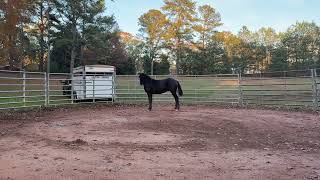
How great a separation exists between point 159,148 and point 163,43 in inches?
1667

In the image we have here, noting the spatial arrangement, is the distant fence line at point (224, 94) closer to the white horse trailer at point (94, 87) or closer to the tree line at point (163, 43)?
the white horse trailer at point (94, 87)

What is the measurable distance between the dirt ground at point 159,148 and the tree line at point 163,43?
74.6 feet

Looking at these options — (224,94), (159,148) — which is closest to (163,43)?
(224,94)

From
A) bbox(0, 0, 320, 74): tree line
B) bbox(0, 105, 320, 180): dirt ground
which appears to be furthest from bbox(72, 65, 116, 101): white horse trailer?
bbox(0, 0, 320, 74): tree line

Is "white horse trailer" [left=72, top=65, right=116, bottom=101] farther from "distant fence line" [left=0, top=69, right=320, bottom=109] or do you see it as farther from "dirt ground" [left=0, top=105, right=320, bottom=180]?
"dirt ground" [left=0, top=105, right=320, bottom=180]

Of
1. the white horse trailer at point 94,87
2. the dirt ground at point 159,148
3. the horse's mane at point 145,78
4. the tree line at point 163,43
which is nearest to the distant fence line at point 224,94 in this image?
the white horse trailer at point 94,87

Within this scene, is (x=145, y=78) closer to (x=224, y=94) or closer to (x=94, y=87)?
(x=94, y=87)

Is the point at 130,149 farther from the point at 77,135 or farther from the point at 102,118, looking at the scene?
the point at 102,118

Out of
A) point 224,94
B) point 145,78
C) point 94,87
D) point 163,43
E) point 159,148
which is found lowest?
point 159,148

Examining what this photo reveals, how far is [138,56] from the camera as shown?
5994 centimetres

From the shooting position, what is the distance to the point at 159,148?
738cm

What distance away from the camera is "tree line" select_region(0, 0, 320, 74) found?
125ft

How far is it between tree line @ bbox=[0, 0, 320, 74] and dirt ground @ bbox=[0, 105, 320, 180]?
22.8 metres

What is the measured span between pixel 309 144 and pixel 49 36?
3456 cm
